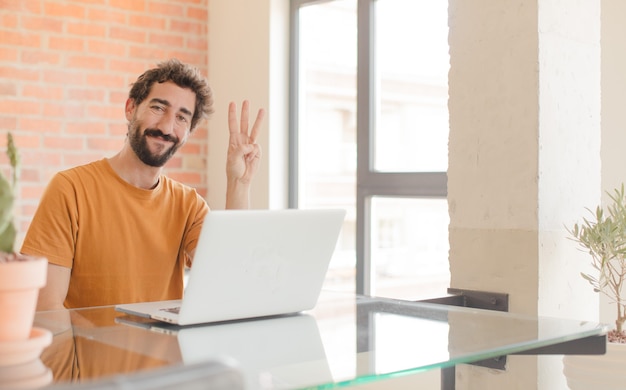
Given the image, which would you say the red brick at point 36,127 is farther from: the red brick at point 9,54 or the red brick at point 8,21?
the red brick at point 8,21

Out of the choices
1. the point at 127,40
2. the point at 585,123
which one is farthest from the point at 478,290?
the point at 127,40

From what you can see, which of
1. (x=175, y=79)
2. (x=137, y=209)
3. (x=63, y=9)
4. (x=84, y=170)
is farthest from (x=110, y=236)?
(x=63, y=9)

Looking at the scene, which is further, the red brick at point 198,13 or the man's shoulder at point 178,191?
the red brick at point 198,13

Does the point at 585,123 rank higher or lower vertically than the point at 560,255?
higher

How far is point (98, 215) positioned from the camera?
266cm

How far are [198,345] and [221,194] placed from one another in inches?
113

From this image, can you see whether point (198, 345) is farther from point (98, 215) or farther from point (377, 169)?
point (377, 169)

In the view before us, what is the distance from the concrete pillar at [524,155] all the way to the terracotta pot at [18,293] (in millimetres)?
1516

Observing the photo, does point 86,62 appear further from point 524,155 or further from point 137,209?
point 524,155

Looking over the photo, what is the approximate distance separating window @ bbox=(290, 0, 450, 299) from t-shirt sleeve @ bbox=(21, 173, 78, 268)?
4.91 ft

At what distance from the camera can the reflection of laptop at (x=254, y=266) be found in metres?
1.56

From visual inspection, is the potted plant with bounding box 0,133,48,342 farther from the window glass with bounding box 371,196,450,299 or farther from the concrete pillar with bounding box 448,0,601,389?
the window glass with bounding box 371,196,450,299

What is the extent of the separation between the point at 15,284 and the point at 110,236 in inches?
61.7

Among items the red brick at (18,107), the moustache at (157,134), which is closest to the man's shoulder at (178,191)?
the moustache at (157,134)
